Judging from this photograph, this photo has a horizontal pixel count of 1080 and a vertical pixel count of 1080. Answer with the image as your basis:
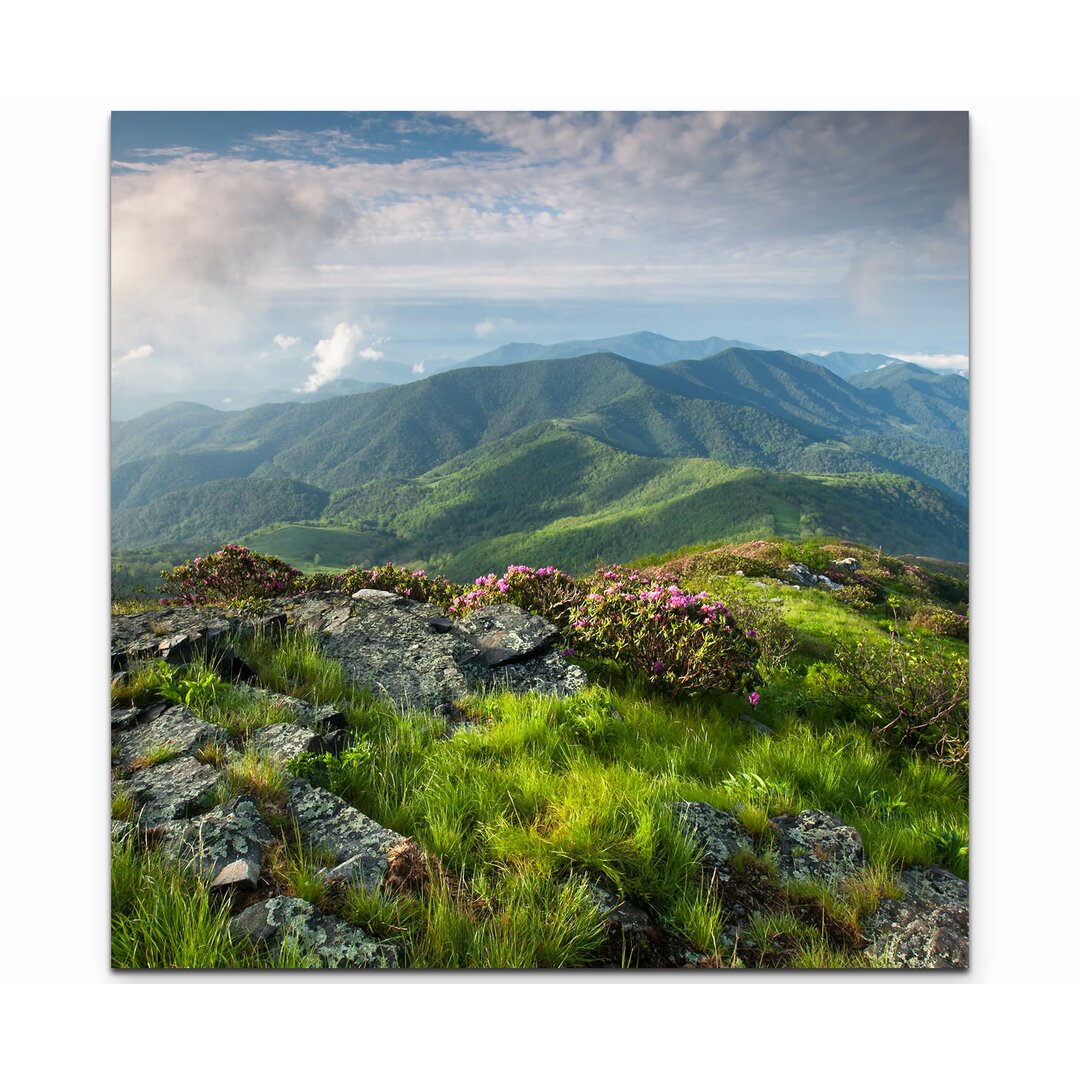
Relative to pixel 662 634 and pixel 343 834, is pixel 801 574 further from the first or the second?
pixel 343 834

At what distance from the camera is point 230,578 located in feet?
19.0

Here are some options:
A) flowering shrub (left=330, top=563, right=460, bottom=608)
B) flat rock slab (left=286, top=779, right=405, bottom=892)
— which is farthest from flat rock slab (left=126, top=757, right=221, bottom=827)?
flowering shrub (left=330, top=563, right=460, bottom=608)

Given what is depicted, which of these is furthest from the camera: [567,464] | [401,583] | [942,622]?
[567,464]

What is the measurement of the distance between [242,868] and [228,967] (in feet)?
1.56

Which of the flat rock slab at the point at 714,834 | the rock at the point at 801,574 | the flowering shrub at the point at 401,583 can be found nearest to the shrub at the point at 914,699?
the flat rock slab at the point at 714,834

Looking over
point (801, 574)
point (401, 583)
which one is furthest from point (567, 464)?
point (401, 583)

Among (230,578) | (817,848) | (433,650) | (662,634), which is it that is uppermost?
(230,578)

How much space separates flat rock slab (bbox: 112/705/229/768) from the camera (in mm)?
3590

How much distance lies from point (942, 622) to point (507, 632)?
3.32 meters

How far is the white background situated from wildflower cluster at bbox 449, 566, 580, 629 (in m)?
2.59
